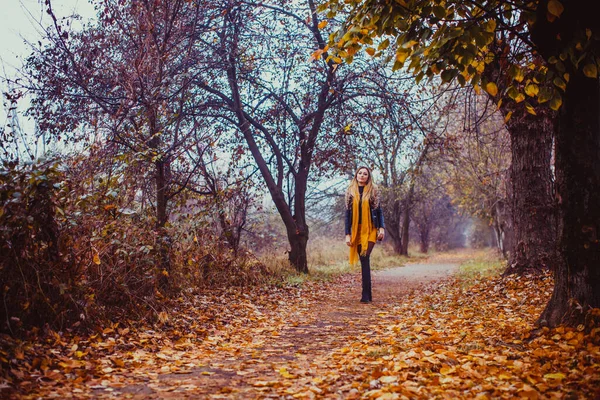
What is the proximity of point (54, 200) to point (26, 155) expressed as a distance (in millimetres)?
1351

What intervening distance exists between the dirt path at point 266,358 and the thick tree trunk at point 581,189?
7.29 feet

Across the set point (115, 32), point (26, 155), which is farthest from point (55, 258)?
point (115, 32)

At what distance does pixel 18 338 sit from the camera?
3.88m

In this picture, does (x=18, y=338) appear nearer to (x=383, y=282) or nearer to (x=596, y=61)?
(x=596, y=61)

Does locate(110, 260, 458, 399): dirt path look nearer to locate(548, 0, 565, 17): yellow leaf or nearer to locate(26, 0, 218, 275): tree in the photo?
locate(26, 0, 218, 275): tree

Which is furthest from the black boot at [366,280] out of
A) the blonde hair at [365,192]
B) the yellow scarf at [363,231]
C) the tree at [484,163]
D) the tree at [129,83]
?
the tree at [484,163]

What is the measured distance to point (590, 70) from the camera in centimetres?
386

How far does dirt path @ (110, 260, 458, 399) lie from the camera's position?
11.2 feet

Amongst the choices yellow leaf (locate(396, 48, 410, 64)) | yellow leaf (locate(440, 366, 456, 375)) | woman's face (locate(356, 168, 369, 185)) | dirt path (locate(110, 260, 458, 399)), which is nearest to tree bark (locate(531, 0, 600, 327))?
yellow leaf (locate(396, 48, 410, 64))

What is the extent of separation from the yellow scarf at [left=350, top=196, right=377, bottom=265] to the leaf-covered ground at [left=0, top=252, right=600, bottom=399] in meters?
1.29

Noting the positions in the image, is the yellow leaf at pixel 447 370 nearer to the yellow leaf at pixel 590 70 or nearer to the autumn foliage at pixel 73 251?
the yellow leaf at pixel 590 70

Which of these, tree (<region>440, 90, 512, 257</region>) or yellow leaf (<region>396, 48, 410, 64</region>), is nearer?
yellow leaf (<region>396, 48, 410, 64</region>)

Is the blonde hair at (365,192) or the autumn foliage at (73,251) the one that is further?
the blonde hair at (365,192)

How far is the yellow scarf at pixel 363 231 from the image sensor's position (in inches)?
300
